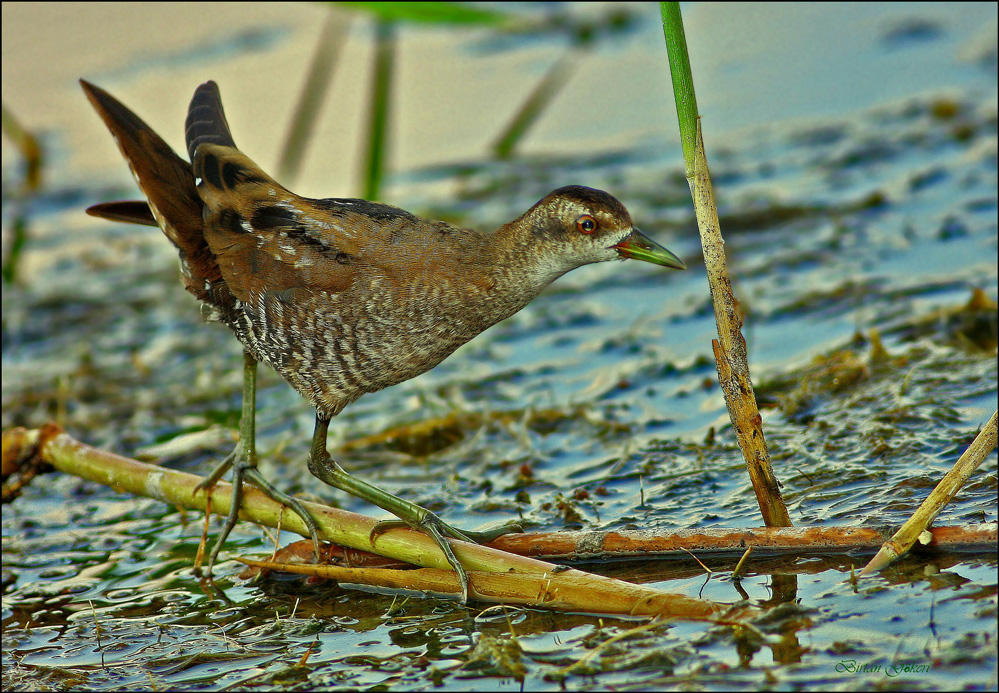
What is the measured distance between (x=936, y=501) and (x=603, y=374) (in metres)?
2.28

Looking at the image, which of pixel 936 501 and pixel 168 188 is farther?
pixel 168 188

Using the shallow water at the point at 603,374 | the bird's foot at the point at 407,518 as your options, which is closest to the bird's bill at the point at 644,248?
the shallow water at the point at 603,374

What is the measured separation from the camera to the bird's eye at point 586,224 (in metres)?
3.32

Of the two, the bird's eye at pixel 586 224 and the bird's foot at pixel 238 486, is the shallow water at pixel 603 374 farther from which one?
the bird's eye at pixel 586 224


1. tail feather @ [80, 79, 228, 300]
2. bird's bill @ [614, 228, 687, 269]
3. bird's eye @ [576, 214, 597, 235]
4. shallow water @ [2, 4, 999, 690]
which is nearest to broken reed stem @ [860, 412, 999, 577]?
shallow water @ [2, 4, 999, 690]

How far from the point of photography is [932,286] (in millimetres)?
4969

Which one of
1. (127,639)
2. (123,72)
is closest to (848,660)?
(127,639)

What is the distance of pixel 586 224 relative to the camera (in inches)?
131

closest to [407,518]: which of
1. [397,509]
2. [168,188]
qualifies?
[397,509]

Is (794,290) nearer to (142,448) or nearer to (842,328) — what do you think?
(842,328)

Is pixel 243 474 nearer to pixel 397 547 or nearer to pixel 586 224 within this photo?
pixel 397 547

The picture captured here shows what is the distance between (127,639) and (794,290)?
11.6 ft

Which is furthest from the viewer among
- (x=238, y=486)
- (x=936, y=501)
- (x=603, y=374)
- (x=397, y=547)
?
(x=603, y=374)

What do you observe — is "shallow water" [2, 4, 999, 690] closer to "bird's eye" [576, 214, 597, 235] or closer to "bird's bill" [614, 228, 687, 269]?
"bird's bill" [614, 228, 687, 269]
